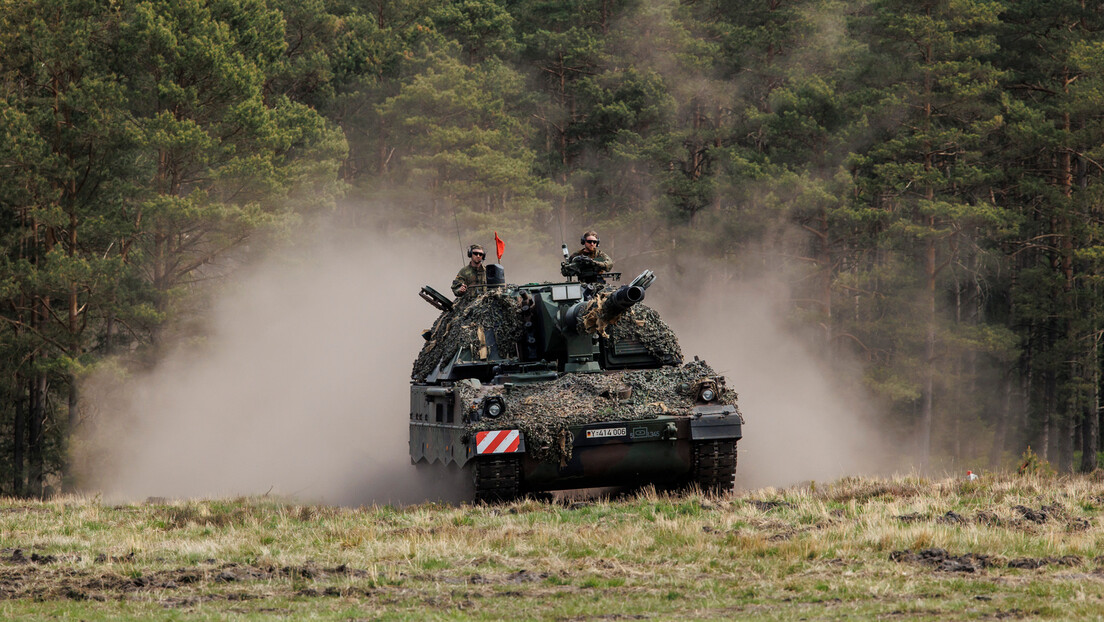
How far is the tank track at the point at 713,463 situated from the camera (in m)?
16.0

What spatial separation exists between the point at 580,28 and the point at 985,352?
18.9 m

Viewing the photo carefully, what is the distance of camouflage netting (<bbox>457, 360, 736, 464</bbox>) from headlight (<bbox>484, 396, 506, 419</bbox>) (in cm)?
6

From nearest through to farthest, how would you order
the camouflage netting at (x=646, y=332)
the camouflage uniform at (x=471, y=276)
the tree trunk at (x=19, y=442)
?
the camouflage netting at (x=646, y=332), the camouflage uniform at (x=471, y=276), the tree trunk at (x=19, y=442)

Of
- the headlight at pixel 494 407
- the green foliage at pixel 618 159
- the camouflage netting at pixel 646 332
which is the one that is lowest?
the headlight at pixel 494 407

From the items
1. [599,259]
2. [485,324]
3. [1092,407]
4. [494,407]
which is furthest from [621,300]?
[1092,407]

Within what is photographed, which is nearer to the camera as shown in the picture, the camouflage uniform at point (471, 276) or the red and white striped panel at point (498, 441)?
the red and white striped panel at point (498, 441)

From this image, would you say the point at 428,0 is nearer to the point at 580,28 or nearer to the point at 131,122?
the point at 580,28

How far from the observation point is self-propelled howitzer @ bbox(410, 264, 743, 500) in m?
15.6

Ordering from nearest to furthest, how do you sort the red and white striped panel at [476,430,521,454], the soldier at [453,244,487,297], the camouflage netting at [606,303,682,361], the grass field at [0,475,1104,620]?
the grass field at [0,475,1104,620]
the red and white striped panel at [476,430,521,454]
the camouflage netting at [606,303,682,361]
the soldier at [453,244,487,297]

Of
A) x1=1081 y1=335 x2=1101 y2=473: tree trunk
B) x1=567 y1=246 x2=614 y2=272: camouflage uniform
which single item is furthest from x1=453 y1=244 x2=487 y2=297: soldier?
x1=1081 y1=335 x2=1101 y2=473: tree trunk

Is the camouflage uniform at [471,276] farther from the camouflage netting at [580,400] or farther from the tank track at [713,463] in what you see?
the tank track at [713,463]

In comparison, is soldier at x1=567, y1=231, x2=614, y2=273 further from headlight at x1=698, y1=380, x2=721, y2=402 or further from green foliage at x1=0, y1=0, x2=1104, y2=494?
green foliage at x1=0, y1=0, x2=1104, y2=494

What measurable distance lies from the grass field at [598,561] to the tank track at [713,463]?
1.00 ft

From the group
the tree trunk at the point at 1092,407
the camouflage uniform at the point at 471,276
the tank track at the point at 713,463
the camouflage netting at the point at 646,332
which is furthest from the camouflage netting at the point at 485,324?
the tree trunk at the point at 1092,407
